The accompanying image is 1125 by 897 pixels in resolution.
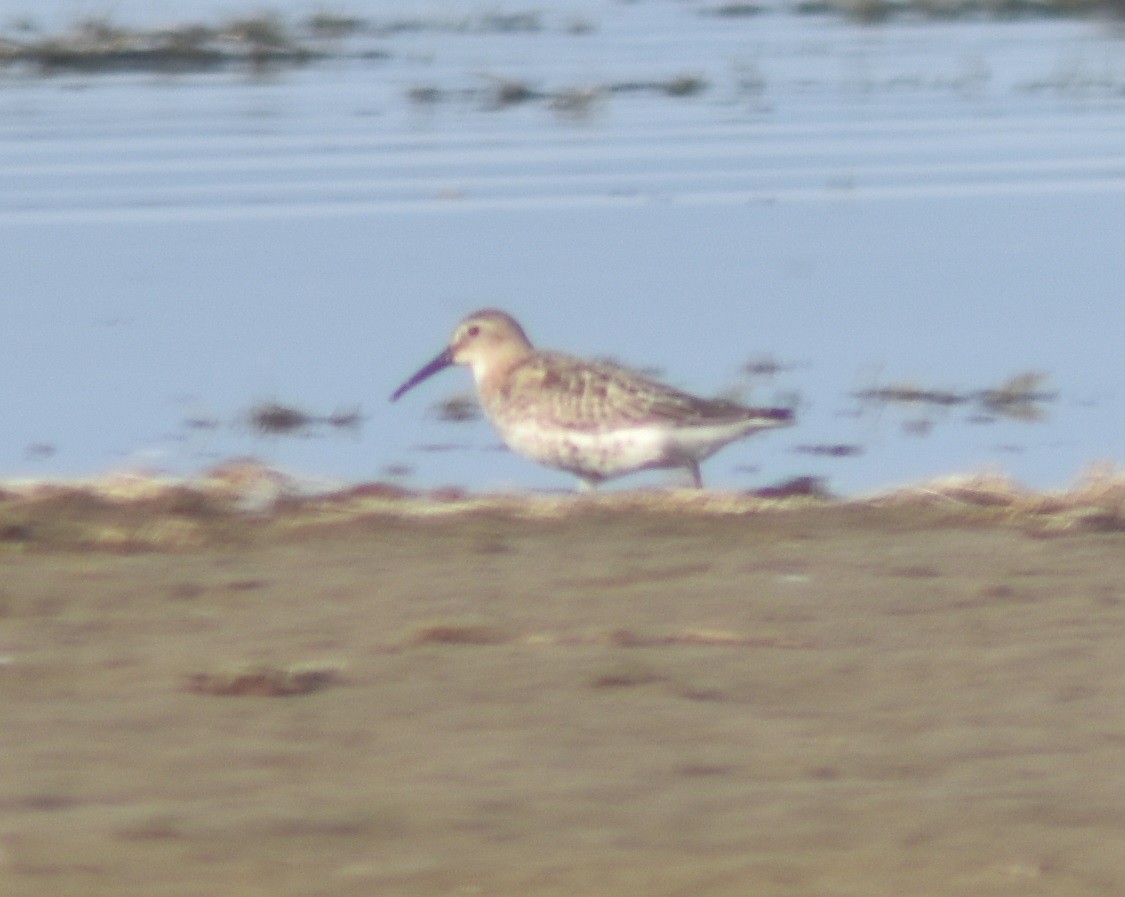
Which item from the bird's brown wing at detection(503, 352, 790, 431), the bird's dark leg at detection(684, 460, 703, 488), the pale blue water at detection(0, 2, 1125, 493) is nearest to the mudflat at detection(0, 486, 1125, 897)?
the bird's brown wing at detection(503, 352, 790, 431)

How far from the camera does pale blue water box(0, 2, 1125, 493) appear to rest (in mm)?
10766

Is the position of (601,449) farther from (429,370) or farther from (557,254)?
(557,254)

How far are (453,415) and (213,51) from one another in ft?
50.2

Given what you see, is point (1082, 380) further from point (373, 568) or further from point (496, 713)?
point (496, 713)

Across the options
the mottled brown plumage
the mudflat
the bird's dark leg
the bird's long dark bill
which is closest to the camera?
the mudflat

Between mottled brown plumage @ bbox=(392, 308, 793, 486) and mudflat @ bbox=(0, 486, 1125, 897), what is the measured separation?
0.59 meters

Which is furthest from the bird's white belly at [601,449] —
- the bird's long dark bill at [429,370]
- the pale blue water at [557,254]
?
the bird's long dark bill at [429,370]

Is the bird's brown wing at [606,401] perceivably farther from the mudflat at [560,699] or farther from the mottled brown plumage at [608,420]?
the mudflat at [560,699]

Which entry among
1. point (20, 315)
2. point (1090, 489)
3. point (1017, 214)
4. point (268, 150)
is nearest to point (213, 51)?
point (268, 150)

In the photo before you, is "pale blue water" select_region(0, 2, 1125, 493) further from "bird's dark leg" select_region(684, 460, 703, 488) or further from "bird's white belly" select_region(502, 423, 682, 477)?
"bird's dark leg" select_region(684, 460, 703, 488)

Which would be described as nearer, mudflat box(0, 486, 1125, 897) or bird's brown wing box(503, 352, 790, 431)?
mudflat box(0, 486, 1125, 897)

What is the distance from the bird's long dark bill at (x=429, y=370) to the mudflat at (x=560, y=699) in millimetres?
1915

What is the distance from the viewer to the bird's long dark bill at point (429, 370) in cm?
1029

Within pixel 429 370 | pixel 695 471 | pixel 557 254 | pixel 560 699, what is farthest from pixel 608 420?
pixel 557 254
